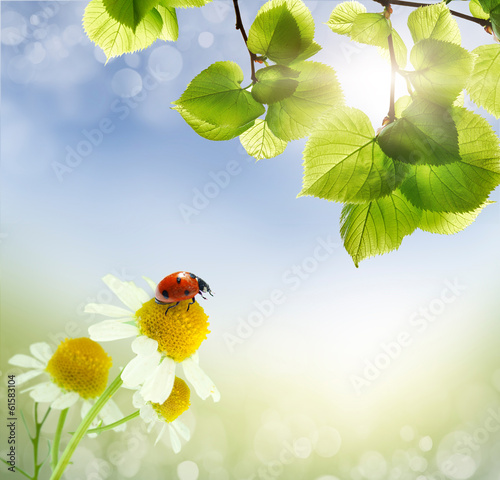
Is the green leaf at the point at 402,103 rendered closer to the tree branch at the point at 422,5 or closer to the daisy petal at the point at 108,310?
the tree branch at the point at 422,5

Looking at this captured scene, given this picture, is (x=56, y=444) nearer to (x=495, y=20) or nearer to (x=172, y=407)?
(x=172, y=407)

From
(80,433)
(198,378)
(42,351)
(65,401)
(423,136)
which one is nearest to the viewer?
(423,136)

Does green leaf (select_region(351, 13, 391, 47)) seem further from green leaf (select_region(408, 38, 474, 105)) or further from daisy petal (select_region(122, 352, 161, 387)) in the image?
daisy petal (select_region(122, 352, 161, 387))

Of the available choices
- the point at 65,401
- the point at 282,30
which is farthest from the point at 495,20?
the point at 65,401

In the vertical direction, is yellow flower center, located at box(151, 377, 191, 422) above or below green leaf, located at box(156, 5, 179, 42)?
below

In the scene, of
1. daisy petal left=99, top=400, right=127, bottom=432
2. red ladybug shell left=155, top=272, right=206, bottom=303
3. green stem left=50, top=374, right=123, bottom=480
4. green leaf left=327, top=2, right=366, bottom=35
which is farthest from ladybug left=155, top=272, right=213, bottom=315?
Result: green leaf left=327, top=2, right=366, bottom=35

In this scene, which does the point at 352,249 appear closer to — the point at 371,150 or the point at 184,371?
the point at 371,150

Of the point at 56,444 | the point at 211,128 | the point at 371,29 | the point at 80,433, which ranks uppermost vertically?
the point at 371,29
